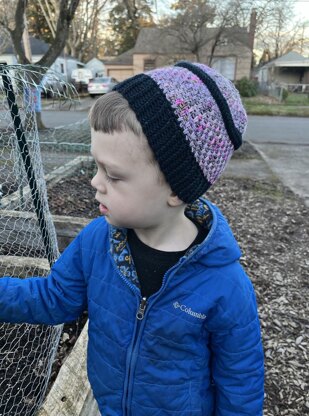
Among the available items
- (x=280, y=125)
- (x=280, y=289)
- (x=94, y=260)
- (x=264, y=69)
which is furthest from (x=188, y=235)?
(x=264, y=69)

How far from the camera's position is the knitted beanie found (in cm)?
102

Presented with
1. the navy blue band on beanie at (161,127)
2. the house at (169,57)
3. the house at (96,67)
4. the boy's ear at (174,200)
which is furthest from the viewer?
the house at (96,67)

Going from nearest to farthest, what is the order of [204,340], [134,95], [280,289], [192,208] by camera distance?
[134,95], [204,340], [192,208], [280,289]

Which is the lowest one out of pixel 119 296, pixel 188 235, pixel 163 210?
pixel 119 296

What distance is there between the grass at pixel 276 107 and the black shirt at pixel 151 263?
18417 mm

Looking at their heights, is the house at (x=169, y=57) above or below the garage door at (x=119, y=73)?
above

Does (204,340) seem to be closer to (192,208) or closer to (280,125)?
(192,208)

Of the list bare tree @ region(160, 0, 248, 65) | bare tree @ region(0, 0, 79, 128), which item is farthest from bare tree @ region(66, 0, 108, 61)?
bare tree @ region(0, 0, 79, 128)

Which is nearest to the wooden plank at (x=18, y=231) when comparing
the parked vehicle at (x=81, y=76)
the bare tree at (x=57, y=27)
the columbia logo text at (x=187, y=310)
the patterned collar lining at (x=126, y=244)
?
the patterned collar lining at (x=126, y=244)

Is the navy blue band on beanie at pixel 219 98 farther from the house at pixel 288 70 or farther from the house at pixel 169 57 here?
the house at pixel 288 70

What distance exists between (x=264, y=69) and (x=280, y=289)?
135ft

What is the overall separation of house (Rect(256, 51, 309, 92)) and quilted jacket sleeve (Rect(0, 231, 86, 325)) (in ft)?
119

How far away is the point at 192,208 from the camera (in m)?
1.40

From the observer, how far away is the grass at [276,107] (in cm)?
1880
